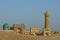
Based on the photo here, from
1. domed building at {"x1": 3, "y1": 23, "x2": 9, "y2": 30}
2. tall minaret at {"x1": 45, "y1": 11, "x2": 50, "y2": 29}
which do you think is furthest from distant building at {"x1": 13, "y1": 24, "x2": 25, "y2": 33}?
tall minaret at {"x1": 45, "y1": 11, "x2": 50, "y2": 29}

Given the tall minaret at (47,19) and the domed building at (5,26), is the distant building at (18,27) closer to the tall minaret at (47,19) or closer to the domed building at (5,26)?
the domed building at (5,26)

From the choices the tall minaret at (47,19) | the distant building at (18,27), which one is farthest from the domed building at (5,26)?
the tall minaret at (47,19)

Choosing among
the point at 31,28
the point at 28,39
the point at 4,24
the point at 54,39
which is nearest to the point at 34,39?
the point at 28,39

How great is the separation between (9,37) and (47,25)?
19.0 meters

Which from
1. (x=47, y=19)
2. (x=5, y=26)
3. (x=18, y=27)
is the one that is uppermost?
(x=47, y=19)

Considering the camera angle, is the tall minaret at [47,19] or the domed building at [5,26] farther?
the tall minaret at [47,19]

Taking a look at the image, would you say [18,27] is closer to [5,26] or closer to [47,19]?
[5,26]

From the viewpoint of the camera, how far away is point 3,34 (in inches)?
647

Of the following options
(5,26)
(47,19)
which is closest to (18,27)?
(5,26)

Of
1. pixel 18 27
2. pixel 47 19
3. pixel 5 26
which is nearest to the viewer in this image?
pixel 5 26

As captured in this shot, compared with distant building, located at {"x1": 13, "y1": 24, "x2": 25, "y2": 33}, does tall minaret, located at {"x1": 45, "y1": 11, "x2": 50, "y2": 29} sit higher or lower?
higher

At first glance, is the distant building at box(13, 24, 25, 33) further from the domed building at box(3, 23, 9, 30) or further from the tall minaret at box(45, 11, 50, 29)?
the tall minaret at box(45, 11, 50, 29)

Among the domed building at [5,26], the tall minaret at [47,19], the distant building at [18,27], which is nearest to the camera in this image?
the domed building at [5,26]

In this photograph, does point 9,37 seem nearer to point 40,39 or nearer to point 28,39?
point 28,39
